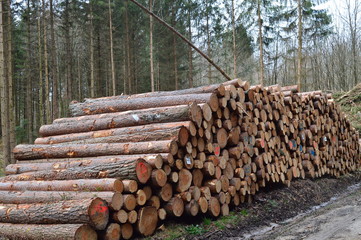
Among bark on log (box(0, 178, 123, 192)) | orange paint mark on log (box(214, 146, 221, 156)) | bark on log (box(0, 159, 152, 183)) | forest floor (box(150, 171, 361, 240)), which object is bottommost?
forest floor (box(150, 171, 361, 240))

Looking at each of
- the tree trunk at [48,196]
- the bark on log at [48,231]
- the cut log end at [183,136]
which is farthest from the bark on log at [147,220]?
the cut log end at [183,136]

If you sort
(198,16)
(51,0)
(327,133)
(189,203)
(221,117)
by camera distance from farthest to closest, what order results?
(198,16) < (51,0) < (327,133) < (221,117) < (189,203)

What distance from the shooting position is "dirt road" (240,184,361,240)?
4758mm

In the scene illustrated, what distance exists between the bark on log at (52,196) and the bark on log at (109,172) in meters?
0.35

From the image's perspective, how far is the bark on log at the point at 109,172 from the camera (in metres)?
4.70

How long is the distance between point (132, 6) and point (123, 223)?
2025cm

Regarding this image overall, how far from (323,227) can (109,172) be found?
3370 mm

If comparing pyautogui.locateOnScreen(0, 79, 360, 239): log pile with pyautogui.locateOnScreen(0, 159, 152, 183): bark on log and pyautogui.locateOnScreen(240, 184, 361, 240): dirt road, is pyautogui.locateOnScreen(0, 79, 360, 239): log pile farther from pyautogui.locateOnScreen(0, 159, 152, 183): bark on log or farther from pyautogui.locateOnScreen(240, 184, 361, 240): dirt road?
pyautogui.locateOnScreen(240, 184, 361, 240): dirt road

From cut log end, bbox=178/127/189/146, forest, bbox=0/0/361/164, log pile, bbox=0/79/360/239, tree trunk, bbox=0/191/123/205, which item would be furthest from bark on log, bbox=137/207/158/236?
forest, bbox=0/0/361/164

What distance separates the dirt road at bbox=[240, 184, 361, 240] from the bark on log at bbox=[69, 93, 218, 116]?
230 centimetres

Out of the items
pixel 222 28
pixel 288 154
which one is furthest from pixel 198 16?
pixel 288 154

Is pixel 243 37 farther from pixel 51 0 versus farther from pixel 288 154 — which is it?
pixel 288 154

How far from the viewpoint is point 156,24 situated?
893 inches

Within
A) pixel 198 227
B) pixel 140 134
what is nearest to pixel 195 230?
pixel 198 227
